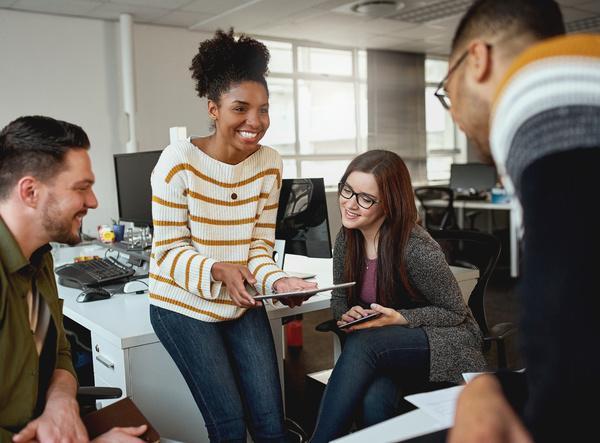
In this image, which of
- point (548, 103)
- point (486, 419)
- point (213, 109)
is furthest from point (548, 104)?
point (213, 109)

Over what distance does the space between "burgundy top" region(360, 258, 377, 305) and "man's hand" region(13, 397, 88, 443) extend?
3.34 feet

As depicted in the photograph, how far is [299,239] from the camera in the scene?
2529 mm

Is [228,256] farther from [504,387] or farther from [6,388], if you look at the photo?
[504,387]

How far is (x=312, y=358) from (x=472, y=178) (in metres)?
4.35

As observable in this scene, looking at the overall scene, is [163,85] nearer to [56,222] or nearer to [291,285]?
[291,285]

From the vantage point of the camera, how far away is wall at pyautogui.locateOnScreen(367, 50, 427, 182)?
7887mm

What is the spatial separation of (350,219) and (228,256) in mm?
480

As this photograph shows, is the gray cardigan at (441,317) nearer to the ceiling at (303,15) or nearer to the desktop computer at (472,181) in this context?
the ceiling at (303,15)

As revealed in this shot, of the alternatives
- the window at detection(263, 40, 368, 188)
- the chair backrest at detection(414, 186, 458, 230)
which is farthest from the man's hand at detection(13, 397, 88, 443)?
the window at detection(263, 40, 368, 188)

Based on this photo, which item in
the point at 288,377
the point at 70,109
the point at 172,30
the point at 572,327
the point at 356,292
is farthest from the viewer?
the point at 172,30

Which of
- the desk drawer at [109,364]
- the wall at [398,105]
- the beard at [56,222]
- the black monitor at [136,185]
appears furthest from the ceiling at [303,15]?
the beard at [56,222]

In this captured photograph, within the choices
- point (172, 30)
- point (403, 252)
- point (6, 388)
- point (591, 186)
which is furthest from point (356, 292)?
point (172, 30)

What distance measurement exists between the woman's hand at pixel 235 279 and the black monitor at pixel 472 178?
6.04 meters

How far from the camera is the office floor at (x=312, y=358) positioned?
2.80 meters
